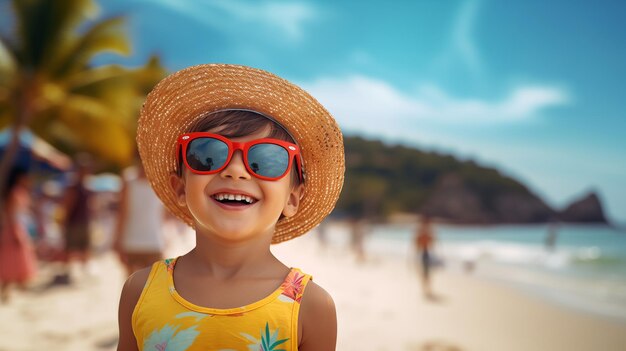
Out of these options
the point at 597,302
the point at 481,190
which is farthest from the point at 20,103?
the point at 481,190

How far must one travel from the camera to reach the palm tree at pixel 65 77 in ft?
44.5

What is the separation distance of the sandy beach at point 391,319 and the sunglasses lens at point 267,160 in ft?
12.7

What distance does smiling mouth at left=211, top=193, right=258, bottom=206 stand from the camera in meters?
1.69

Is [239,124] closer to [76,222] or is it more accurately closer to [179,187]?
[179,187]

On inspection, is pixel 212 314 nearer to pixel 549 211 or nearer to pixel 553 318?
pixel 553 318

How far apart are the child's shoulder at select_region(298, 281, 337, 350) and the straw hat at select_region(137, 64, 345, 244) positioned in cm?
49

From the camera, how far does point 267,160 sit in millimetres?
1703

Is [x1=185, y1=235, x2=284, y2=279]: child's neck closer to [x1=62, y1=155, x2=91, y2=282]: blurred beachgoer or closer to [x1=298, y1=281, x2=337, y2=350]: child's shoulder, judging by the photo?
[x1=298, y1=281, x2=337, y2=350]: child's shoulder

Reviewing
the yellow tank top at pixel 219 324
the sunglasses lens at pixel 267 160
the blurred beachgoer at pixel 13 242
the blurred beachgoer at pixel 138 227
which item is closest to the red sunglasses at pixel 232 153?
the sunglasses lens at pixel 267 160

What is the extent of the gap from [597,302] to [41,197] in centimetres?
1416

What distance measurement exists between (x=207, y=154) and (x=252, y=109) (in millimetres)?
265

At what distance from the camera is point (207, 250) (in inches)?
69.4

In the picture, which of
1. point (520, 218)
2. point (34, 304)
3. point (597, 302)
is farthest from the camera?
point (520, 218)

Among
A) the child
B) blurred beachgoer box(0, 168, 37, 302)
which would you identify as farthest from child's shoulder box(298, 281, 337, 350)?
blurred beachgoer box(0, 168, 37, 302)
